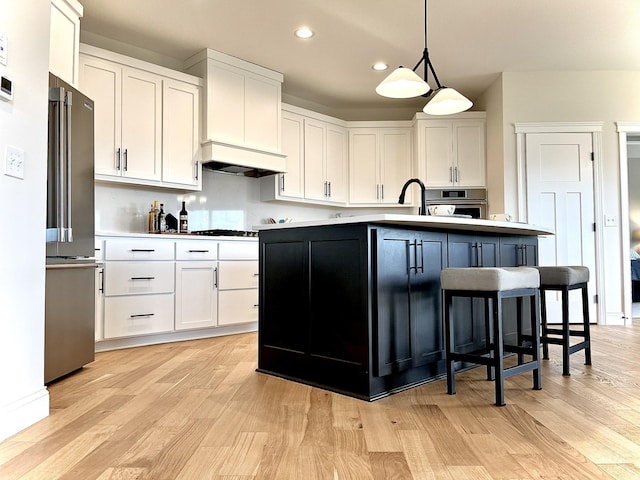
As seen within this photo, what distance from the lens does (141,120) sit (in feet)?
13.4

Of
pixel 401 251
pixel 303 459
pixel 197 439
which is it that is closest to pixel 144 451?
pixel 197 439

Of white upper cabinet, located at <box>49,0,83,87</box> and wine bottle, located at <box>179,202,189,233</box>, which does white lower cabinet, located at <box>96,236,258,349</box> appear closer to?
wine bottle, located at <box>179,202,189,233</box>

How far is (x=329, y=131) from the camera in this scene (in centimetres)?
588

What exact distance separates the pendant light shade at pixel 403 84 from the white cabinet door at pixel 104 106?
2.13m

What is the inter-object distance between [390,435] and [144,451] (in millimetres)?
863

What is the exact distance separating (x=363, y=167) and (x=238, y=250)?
7.72 ft

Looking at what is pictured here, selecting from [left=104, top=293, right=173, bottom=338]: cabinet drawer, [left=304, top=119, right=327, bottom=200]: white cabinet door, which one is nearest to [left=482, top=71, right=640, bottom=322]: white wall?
[left=304, top=119, right=327, bottom=200]: white cabinet door

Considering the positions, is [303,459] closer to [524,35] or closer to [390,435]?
[390,435]

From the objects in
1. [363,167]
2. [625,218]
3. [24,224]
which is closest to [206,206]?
[363,167]

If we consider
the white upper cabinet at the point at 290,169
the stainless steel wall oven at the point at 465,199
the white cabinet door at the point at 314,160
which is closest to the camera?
the white upper cabinet at the point at 290,169

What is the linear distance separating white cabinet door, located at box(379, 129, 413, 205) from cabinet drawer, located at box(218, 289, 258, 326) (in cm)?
242

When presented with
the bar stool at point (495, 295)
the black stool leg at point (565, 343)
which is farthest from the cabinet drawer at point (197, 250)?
the black stool leg at point (565, 343)

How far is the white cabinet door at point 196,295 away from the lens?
3.98 meters

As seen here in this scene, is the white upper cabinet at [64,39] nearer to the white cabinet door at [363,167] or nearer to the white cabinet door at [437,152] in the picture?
the white cabinet door at [363,167]
